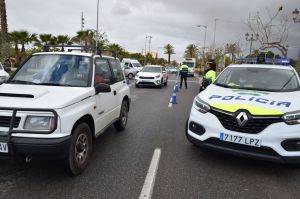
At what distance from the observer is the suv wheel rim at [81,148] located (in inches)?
156

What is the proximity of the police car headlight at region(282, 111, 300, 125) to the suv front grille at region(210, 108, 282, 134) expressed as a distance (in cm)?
8

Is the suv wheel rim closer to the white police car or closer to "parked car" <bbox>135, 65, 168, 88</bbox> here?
the white police car

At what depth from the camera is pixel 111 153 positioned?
5059 millimetres

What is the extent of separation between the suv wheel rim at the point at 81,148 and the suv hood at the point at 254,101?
6.77ft

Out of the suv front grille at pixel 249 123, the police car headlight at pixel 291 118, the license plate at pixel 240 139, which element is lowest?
the license plate at pixel 240 139

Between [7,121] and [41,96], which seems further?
[41,96]

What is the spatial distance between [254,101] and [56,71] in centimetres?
326

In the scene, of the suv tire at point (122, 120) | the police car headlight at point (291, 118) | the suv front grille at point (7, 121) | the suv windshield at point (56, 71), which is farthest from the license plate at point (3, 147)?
the police car headlight at point (291, 118)

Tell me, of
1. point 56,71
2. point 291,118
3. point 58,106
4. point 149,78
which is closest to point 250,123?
point 291,118

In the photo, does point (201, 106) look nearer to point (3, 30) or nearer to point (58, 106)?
point (58, 106)

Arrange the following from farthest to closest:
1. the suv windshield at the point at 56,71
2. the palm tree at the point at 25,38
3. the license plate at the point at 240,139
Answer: the palm tree at the point at 25,38 < the suv windshield at the point at 56,71 < the license plate at the point at 240,139

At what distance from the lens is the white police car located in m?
4.02

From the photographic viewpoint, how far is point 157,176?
4.12 metres

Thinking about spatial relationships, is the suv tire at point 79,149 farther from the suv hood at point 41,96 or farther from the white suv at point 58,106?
the suv hood at point 41,96
